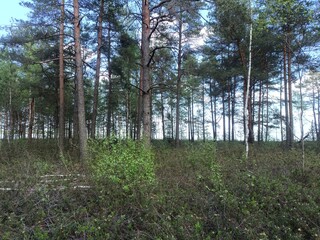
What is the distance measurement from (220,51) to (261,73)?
3.45m

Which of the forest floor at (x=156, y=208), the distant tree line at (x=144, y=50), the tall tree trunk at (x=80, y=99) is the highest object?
the distant tree line at (x=144, y=50)

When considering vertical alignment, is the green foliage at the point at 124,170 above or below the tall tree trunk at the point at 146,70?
below

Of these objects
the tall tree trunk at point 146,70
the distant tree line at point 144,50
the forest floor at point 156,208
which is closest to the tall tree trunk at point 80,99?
the distant tree line at point 144,50

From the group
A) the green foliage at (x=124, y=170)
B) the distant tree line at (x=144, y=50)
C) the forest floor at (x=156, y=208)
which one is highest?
the distant tree line at (x=144, y=50)

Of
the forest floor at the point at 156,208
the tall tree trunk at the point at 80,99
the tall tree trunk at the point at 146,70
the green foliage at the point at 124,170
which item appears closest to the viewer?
the forest floor at the point at 156,208

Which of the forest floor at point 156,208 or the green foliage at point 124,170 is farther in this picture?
the green foliage at point 124,170

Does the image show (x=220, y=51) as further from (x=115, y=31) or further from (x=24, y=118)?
(x=24, y=118)

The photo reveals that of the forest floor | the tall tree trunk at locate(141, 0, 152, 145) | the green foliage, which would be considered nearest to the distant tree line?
the tall tree trunk at locate(141, 0, 152, 145)

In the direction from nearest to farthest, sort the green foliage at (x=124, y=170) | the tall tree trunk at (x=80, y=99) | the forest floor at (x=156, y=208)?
the forest floor at (x=156, y=208)
the green foliage at (x=124, y=170)
the tall tree trunk at (x=80, y=99)

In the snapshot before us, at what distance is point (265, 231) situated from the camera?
12.6ft

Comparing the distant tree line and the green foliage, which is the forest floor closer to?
the green foliage

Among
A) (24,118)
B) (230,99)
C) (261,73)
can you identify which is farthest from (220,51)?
(24,118)

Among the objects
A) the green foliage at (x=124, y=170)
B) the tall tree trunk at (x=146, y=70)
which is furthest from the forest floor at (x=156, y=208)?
the tall tree trunk at (x=146, y=70)

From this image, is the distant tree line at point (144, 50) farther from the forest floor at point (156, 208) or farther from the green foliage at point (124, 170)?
the forest floor at point (156, 208)
